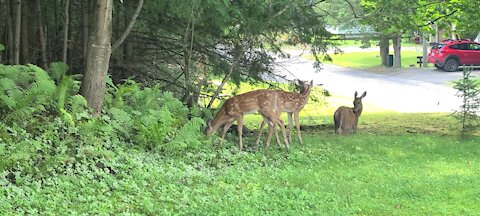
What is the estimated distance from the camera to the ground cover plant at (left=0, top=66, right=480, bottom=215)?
6.38 metres

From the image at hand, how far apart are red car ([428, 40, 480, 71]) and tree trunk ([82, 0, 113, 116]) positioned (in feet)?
95.9

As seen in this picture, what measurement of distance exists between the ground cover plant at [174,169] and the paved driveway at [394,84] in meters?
4.60

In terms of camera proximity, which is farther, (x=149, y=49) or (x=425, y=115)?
(x=425, y=115)

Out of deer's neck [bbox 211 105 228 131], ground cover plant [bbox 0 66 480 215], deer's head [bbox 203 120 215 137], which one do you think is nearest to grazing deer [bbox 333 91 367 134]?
ground cover plant [bbox 0 66 480 215]

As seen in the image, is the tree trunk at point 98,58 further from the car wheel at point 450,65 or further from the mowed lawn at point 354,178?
the car wheel at point 450,65

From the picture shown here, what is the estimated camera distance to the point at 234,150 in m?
10.0

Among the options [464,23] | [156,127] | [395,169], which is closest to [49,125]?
[156,127]

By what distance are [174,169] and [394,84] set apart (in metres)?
23.9

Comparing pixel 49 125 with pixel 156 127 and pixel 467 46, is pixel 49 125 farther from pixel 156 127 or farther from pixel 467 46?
pixel 467 46

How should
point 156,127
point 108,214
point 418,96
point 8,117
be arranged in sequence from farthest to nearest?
point 418,96
point 156,127
point 8,117
point 108,214

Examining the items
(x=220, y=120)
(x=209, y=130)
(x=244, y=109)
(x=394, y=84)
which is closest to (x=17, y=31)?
(x=209, y=130)

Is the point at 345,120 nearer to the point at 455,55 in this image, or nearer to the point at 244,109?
the point at 244,109

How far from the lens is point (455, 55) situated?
35.4 metres

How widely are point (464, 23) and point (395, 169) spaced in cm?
851
